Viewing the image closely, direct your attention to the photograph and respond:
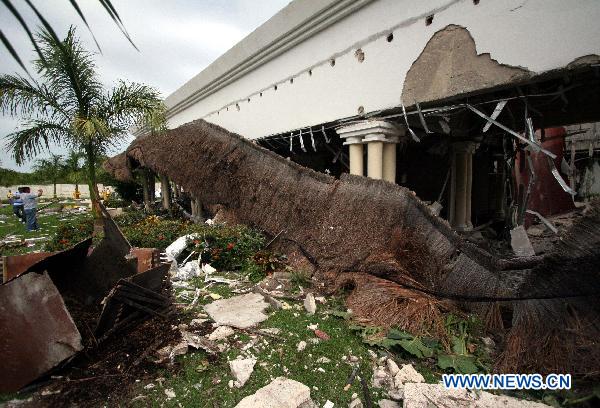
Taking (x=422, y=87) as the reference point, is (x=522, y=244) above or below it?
below

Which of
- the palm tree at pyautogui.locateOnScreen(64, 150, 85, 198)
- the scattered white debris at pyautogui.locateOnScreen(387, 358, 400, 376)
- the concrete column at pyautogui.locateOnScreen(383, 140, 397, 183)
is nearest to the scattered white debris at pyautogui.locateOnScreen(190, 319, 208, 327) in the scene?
the scattered white debris at pyautogui.locateOnScreen(387, 358, 400, 376)

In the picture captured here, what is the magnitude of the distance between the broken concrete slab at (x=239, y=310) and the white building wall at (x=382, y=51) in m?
3.68

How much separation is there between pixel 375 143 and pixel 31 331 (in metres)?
4.96

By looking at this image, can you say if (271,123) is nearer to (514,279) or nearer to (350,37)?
(350,37)

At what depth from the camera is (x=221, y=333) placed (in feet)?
10.5

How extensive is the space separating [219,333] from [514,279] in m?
3.10

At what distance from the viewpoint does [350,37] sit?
5.41 metres

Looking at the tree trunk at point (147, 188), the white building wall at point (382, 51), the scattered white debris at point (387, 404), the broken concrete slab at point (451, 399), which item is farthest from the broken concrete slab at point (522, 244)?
the tree trunk at point (147, 188)

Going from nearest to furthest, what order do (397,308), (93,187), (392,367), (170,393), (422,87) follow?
(170,393)
(392,367)
(397,308)
(422,87)
(93,187)

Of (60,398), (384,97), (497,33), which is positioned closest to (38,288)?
(60,398)

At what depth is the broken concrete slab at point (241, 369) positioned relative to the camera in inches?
98.2

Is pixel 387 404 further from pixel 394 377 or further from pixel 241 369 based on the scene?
pixel 241 369

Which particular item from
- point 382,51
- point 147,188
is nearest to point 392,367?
point 382,51

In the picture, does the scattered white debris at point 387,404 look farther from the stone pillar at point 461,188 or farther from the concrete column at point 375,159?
the stone pillar at point 461,188
